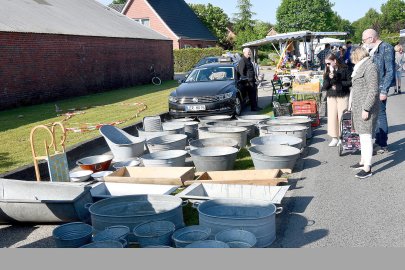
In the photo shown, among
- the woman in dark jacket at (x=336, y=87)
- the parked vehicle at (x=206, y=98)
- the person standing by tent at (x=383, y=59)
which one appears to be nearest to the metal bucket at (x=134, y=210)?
the person standing by tent at (x=383, y=59)

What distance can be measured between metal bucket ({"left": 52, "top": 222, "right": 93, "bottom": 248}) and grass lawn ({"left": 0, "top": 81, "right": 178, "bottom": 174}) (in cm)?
368

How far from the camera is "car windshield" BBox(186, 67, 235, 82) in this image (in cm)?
1397

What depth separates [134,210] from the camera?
5.45 m

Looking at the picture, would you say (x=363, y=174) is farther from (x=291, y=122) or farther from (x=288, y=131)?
(x=291, y=122)

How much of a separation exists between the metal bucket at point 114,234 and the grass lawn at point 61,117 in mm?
4162

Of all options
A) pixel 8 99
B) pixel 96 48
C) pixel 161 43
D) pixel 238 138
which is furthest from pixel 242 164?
pixel 161 43

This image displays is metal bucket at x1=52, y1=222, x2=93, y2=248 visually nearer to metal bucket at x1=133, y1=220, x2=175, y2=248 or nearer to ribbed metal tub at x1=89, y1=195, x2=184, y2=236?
ribbed metal tub at x1=89, y1=195, x2=184, y2=236

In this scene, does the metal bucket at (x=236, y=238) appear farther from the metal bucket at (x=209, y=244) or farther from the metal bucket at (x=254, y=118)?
the metal bucket at (x=254, y=118)

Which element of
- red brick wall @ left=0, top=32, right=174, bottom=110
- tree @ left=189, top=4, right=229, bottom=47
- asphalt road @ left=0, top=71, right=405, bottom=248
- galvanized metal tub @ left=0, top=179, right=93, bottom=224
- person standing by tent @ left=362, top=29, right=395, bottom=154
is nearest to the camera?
asphalt road @ left=0, top=71, right=405, bottom=248

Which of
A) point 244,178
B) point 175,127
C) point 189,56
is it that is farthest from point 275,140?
point 189,56

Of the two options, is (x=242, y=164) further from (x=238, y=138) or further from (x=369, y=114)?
(x=369, y=114)

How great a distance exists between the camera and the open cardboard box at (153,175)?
636cm

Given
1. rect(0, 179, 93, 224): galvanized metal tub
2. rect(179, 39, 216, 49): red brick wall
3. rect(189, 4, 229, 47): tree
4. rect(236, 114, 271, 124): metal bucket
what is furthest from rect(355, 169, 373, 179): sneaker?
rect(189, 4, 229, 47): tree

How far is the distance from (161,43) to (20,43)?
1493 cm
